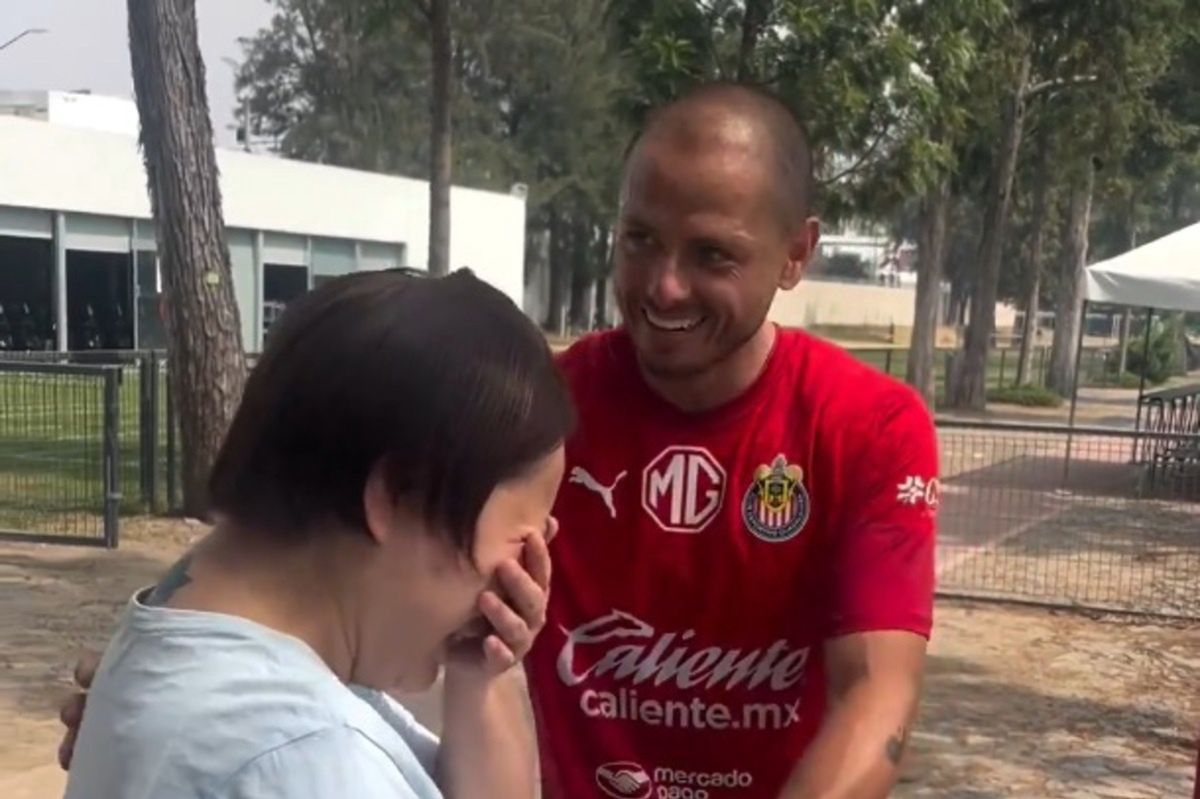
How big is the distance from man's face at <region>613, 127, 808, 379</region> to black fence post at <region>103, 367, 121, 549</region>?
850 centimetres

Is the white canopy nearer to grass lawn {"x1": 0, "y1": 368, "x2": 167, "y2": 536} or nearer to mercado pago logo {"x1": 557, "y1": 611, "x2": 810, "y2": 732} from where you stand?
grass lawn {"x1": 0, "y1": 368, "x2": 167, "y2": 536}

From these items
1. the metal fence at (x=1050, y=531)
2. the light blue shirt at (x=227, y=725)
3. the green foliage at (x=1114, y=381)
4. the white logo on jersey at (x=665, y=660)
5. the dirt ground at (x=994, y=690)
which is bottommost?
the green foliage at (x=1114, y=381)

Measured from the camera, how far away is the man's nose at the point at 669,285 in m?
2.16

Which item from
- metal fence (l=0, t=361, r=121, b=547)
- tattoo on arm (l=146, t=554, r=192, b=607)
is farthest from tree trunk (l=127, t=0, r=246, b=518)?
tattoo on arm (l=146, t=554, r=192, b=607)

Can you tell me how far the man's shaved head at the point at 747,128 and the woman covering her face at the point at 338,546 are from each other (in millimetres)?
937

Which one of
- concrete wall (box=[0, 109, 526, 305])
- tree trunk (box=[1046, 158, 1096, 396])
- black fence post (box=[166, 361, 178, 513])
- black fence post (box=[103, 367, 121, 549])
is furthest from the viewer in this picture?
tree trunk (box=[1046, 158, 1096, 396])

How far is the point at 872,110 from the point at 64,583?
7.35 metres

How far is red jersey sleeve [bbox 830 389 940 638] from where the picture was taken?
205 centimetres

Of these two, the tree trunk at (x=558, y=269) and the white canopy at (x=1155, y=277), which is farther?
the tree trunk at (x=558, y=269)

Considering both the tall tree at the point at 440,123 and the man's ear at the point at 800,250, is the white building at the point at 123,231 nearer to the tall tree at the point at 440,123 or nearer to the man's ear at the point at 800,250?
the tall tree at the point at 440,123

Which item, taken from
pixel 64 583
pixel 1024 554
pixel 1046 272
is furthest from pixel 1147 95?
pixel 1046 272

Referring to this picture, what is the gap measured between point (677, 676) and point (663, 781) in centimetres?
17

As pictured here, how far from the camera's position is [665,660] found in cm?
221

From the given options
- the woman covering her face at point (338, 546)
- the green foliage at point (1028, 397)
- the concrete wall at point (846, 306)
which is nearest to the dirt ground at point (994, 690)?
the woman covering her face at point (338, 546)
